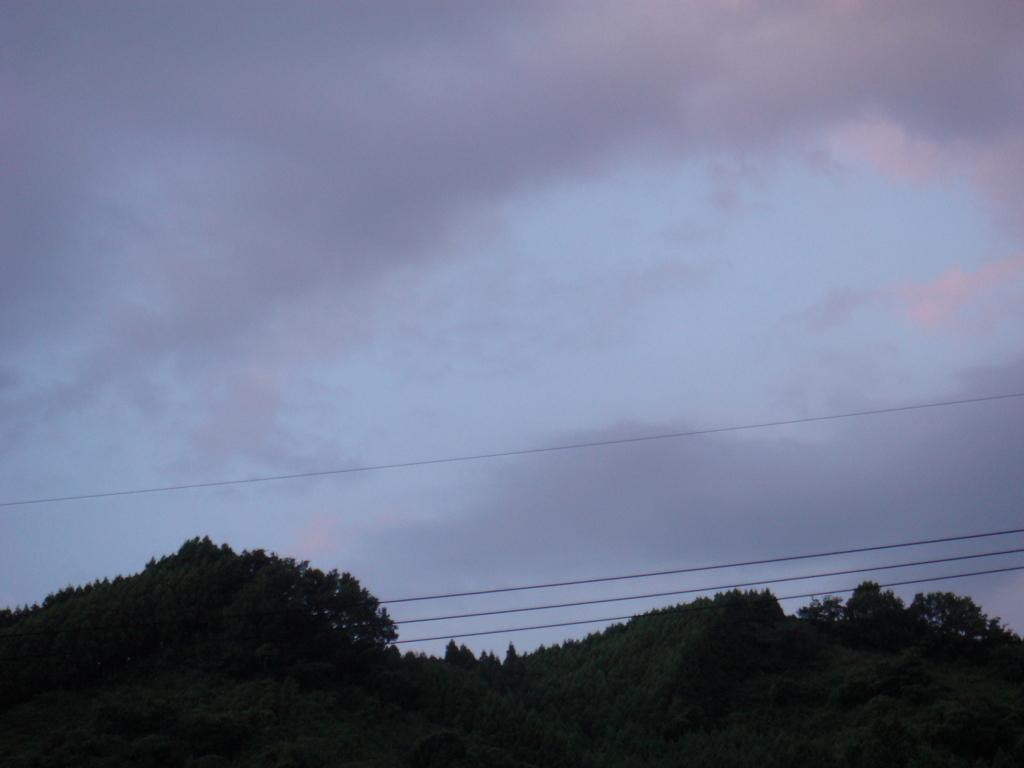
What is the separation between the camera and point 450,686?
114ft

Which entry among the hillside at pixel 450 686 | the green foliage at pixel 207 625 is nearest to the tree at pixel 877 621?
the hillside at pixel 450 686

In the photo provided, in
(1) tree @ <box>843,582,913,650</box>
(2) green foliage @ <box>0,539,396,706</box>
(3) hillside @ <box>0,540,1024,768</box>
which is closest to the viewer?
(3) hillside @ <box>0,540,1024,768</box>

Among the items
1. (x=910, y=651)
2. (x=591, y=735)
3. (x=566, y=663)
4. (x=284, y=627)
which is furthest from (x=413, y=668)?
(x=910, y=651)

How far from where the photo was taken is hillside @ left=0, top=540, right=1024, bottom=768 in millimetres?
26312

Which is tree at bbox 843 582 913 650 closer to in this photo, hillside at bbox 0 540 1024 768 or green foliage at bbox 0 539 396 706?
hillside at bbox 0 540 1024 768

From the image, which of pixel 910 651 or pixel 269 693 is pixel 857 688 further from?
pixel 269 693

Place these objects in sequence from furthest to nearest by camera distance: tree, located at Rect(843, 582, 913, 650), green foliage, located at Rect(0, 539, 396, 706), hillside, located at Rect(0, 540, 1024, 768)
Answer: tree, located at Rect(843, 582, 913, 650)
green foliage, located at Rect(0, 539, 396, 706)
hillside, located at Rect(0, 540, 1024, 768)

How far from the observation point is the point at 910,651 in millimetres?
34625

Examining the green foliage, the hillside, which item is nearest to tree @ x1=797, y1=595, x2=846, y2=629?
the hillside

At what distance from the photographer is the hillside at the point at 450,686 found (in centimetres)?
2631

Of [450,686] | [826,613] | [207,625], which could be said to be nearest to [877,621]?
[826,613]

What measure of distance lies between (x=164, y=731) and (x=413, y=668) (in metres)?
11.8

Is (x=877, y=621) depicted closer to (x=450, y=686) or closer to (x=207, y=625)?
(x=450, y=686)

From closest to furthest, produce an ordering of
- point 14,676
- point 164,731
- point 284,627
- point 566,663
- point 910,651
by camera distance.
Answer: point 164,731 < point 14,676 < point 284,627 < point 910,651 < point 566,663
